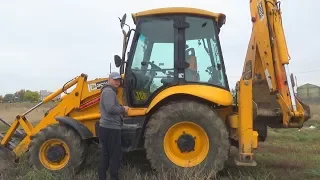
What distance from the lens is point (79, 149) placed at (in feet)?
20.4

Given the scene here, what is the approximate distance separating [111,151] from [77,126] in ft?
3.05

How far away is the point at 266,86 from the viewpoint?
6727mm

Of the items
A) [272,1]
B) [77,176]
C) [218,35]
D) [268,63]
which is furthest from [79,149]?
[272,1]

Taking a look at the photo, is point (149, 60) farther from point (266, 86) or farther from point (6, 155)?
point (6, 155)

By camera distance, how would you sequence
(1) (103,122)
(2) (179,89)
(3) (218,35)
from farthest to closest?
(3) (218,35), (2) (179,89), (1) (103,122)

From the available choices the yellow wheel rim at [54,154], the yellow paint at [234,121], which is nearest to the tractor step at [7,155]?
the yellow wheel rim at [54,154]

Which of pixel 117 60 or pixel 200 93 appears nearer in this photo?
pixel 200 93

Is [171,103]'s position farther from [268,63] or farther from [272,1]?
[272,1]

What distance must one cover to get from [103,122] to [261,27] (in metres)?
3.08

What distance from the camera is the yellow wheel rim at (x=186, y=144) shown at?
19.4ft

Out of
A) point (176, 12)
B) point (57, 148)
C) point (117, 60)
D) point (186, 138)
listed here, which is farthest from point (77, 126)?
point (176, 12)

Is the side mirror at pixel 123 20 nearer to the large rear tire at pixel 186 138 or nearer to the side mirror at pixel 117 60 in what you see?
the side mirror at pixel 117 60

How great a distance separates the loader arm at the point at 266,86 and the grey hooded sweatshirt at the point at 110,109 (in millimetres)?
1870

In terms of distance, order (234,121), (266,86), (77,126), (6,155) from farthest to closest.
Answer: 1. (266,86)
2. (6,155)
3. (77,126)
4. (234,121)
